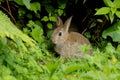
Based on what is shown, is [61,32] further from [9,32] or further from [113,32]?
[9,32]

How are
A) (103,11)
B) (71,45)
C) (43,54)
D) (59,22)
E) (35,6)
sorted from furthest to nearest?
(59,22), (71,45), (35,6), (103,11), (43,54)

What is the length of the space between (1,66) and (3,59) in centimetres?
32

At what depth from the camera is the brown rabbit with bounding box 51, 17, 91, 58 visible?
756 cm

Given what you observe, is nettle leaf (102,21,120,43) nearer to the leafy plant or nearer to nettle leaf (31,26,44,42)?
the leafy plant

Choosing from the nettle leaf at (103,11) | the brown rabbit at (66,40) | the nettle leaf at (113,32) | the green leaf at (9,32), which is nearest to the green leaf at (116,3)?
the nettle leaf at (103,11)

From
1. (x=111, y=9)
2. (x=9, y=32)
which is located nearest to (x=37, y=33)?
(x=111, y=9)

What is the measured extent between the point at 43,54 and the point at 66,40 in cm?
79

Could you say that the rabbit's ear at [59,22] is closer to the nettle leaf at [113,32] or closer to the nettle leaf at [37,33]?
the nettle leaf at [37,33]

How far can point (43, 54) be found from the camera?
7.06m

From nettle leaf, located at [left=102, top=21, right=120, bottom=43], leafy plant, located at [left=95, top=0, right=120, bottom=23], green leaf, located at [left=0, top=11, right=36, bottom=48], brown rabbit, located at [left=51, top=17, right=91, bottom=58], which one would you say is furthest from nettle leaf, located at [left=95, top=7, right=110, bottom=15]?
green leaf, located at [left=0, top=11, right=36, bottom=48]

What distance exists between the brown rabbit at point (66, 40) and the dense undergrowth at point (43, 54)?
15 centimetres

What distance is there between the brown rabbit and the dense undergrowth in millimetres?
150

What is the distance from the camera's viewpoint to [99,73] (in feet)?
15.9

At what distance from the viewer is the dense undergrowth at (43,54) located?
505cm
